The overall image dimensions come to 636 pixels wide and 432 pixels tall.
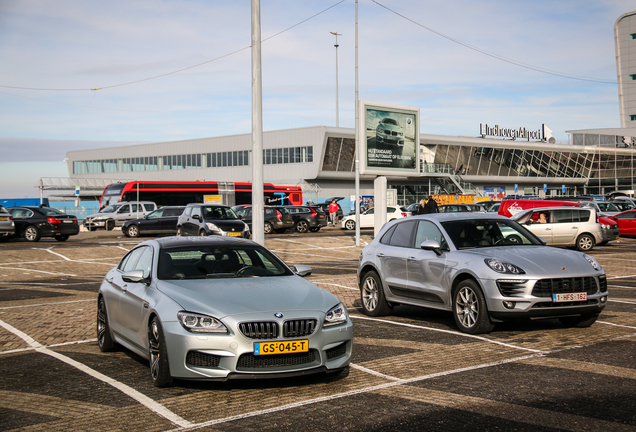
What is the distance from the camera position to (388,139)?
32062mm

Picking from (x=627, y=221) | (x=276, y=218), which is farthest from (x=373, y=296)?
(x=276, y=218)

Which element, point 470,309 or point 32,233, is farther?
point 32,233

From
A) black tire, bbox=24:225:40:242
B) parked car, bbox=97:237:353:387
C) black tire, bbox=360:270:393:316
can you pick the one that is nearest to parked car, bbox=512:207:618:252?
black tire, bbox=360:270:393:316

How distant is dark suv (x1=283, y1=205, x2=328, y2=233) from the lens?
38000mm

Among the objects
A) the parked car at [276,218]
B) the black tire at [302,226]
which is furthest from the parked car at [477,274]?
the black tire at [302,226]

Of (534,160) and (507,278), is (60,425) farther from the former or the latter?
(534,160)

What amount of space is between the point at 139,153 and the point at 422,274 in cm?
8134

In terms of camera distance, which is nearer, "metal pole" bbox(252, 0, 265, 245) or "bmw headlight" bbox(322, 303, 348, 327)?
"bmw headlight" bbox(322, 303, 348, 327)

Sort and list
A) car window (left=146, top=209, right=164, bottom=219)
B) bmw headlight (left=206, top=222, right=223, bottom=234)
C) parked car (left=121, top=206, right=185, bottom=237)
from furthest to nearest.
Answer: car window (left=146, top=209, right=164, bottom=219) < parked car (left=121, top=206, right=185, bottom=237) < bmw headlight (left=206, top=222, right=223, bottom=234)

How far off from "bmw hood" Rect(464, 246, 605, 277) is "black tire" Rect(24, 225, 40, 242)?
2545 centimetres

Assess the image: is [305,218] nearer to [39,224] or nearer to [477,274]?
[39,224]

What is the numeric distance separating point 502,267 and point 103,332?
4.79m

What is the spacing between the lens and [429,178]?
71312mm

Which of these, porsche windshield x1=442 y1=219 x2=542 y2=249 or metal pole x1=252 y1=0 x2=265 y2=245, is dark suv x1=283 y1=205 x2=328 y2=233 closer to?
metal pole x1=252 y1=0 x2=265 y2=245
